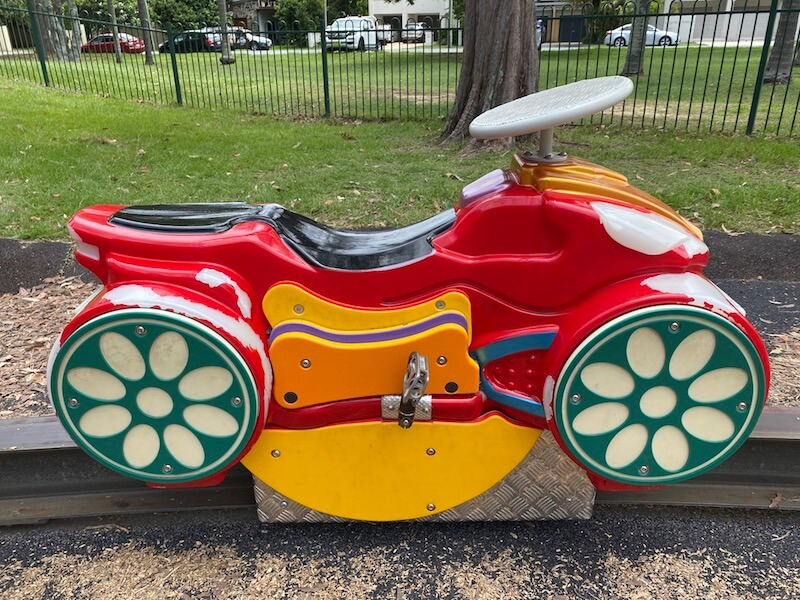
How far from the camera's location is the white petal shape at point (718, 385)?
63.3 inches

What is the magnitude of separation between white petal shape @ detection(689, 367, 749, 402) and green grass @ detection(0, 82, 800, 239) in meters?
3.06

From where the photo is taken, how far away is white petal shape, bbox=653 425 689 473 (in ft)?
5.49

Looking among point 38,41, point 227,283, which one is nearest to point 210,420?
point 227,283

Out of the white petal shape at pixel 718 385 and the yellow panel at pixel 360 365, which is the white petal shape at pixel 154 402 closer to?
the yellow panel at pixel 360 365

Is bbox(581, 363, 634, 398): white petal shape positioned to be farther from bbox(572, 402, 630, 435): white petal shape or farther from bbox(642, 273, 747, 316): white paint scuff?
bbox(642, 273, 747, 316): white paint scuff

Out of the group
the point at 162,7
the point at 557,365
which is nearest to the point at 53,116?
the point at 557,365

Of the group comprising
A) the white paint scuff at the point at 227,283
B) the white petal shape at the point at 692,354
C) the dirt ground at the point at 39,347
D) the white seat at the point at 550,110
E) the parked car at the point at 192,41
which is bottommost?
the dirt ground at the point at 39,347

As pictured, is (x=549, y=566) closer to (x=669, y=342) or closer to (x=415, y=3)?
(x=669, y=342)

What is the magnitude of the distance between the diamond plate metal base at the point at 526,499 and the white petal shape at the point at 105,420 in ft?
1.44

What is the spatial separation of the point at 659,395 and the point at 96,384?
147 centimetres

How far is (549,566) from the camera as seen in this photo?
192cm

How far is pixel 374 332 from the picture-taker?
1.71 m

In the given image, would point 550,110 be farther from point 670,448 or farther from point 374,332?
point 670,448

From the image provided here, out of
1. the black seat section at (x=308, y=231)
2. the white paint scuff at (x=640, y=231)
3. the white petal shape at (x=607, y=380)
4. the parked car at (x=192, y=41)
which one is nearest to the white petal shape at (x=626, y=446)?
the white petal shape at (x=607, y=380)
